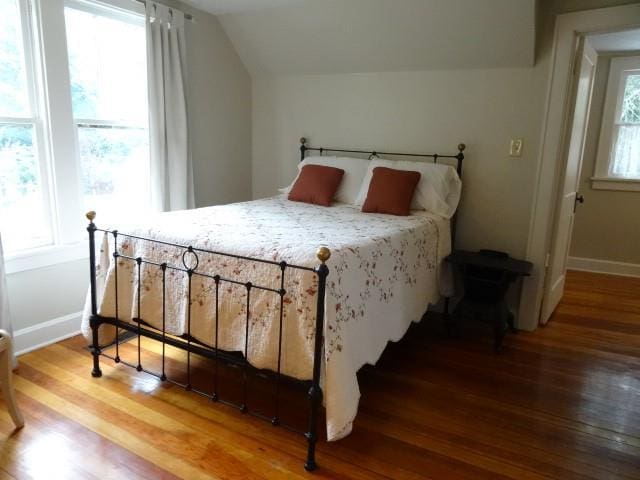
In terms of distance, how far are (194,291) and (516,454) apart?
1545mm

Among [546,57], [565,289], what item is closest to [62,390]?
[546,57]

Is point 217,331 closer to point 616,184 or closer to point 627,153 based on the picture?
point 616,184

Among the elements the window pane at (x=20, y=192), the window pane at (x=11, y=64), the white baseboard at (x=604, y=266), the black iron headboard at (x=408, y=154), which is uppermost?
the window pane at (x=11, y=64)

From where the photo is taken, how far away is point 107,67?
296cm

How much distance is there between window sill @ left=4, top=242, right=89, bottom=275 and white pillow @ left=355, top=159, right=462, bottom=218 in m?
1.88

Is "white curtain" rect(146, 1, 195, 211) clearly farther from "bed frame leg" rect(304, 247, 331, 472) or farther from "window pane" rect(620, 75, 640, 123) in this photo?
"window pane" rect(620, 75, 640, 123)

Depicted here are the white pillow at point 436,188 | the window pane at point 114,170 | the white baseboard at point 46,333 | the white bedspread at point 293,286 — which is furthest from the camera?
the white pillow at point 436,188

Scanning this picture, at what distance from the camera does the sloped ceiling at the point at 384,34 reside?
281 cm

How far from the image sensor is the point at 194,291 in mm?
2068

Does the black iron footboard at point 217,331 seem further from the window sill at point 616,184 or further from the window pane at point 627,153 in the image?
the window pane at point 627,153

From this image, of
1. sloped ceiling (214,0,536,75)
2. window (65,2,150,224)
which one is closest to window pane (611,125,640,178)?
sloped ceiling (214,0,536,75)

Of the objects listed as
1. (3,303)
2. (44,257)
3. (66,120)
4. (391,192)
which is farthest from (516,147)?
(3,303)

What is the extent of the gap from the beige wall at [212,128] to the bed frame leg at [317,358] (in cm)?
186

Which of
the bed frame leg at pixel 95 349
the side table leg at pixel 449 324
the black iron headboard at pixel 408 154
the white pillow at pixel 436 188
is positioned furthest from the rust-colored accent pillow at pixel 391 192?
the bed frame leg at pixel 95 349
